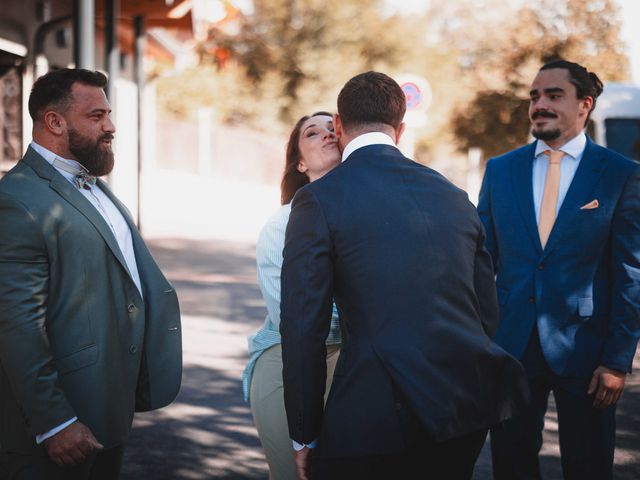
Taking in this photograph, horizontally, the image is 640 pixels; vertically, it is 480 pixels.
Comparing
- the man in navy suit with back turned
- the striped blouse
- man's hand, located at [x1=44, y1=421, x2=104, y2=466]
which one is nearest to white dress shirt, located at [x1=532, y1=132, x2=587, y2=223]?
the striped blouse

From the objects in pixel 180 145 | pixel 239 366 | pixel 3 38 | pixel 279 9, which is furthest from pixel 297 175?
pixel 279 9

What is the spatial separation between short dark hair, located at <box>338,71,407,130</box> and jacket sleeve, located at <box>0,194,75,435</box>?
1090 millimetres

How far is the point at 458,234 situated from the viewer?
2430 millimetres

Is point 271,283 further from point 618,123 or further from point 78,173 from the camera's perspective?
point 618,123

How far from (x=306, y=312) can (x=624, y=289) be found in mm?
1675

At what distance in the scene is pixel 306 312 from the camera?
234 cm

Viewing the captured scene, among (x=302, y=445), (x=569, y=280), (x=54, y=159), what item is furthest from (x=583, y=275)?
(x=54, y=159)

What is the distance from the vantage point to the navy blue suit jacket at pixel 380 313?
2311 mm

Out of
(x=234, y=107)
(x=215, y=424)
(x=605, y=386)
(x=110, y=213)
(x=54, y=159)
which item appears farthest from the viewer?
(x=234, y=107)

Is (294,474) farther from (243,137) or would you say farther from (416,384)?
(243,137)

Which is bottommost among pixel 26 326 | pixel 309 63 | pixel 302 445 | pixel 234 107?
pixel 302 445

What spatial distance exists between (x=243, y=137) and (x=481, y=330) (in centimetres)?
3172

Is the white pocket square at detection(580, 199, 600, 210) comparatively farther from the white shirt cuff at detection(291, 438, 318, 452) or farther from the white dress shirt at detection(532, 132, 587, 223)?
the white shirt cuff at detection(291, 438, 318, 452)

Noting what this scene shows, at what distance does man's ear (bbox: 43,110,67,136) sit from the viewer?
2.92 m
